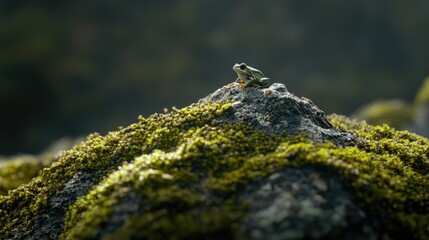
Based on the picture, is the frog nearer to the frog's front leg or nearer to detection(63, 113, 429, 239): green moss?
the frog's front leg

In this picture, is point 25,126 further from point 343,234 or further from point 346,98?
point 343,234

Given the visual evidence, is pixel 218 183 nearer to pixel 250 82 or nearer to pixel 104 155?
A: pixel 104 155

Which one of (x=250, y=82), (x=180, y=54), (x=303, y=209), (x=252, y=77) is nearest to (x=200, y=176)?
(x=303, y=209)

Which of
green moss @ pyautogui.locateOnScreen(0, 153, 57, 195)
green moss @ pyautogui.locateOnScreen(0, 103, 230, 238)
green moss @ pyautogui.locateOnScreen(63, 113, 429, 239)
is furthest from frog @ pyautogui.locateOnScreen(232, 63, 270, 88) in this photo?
green moss @ pyautogui.locateOnScreen(0, 153, 57, 195)

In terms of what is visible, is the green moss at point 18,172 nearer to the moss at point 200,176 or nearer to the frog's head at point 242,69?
the moss at point 200,176

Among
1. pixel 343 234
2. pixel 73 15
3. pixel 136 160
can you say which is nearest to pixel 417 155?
pixel 343 234
